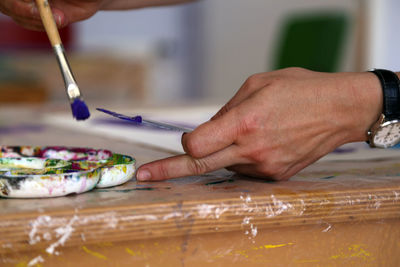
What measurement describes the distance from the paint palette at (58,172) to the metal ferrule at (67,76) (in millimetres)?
76

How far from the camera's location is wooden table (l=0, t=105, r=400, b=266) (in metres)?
0.43

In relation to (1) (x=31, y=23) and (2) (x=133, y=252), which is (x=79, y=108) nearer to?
(2) (x=133, y=252)

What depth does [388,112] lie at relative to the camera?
2.00 ft

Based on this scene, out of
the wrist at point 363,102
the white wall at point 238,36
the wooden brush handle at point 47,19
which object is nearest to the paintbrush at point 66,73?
the wooden brush handle at point 47,19

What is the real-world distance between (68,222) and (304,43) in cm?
260

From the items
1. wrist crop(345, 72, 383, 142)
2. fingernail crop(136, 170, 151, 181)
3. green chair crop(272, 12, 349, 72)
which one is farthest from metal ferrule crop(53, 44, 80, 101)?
green chair crop(272, 12, 349, 72)

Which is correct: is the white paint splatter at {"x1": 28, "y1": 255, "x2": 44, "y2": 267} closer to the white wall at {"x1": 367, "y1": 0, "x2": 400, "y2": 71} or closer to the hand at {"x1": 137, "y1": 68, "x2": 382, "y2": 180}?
the hand at {"x1": 137, "y1": 68, "x2": 382, "y2": 180}

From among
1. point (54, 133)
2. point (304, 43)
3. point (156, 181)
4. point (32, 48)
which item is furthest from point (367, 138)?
point (32, 48)

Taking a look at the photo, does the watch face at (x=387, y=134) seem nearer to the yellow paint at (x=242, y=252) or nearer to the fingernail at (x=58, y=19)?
the yellow paint at (x=242, y=252)

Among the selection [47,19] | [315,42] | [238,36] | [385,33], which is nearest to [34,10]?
[47,19]

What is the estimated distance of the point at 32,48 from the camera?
5312 mm

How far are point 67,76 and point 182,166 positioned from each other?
17cm

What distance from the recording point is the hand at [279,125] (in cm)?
55

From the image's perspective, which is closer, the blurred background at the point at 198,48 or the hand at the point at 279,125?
the hand at the point at 279,125
